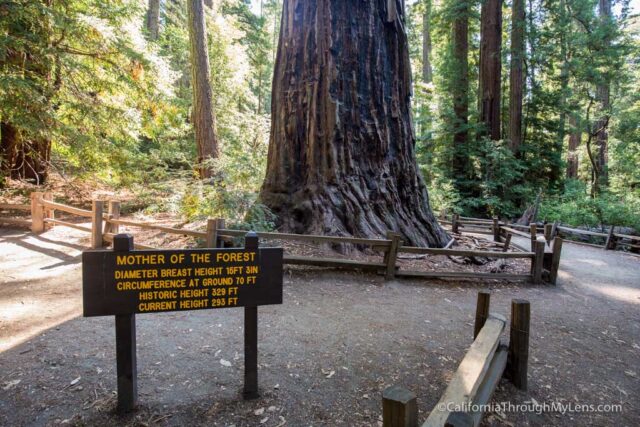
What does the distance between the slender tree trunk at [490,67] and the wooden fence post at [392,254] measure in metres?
15.2

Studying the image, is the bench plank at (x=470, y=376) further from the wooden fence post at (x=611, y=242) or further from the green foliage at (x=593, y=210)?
the green foliage at (x=593, y=210)

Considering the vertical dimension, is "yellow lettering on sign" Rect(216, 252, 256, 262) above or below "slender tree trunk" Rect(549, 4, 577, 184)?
below

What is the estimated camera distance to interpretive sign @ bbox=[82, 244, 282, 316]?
8.50 feet

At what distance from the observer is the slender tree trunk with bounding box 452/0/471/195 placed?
759 inches

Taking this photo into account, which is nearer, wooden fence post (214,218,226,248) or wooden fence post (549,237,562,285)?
wooden fence post (214,218,226,248)

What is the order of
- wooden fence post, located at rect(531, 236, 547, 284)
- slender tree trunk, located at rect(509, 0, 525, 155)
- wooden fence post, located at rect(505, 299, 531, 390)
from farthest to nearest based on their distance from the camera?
slender tree trunk, located at rect(509, 0, 525, 155), wooden fence post, located at rect(531, 236, 547, 284), wooden fence post, located at rect(505, 299, 531, 390)

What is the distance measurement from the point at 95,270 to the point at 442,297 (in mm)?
5201

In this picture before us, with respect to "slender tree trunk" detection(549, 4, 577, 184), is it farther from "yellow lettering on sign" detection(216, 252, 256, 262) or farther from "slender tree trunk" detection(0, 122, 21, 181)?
"slender tree trunk" detection(0, 122, 21, 181)

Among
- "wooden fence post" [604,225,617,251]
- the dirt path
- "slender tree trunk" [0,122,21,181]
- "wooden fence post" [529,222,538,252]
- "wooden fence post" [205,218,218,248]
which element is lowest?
the dirt path

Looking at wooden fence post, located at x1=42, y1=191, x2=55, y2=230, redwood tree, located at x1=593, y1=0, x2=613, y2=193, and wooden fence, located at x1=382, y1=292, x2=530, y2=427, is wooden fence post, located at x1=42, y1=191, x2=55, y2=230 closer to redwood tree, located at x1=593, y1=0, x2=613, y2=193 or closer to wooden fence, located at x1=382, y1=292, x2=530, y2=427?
wooden fence, located at x1=382, y1=292, x2=530, y2=427

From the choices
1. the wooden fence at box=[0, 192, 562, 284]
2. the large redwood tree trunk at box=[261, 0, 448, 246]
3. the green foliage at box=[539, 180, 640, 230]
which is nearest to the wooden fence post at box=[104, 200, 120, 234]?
the wooden fence at box=[0, 192, 562, 284]

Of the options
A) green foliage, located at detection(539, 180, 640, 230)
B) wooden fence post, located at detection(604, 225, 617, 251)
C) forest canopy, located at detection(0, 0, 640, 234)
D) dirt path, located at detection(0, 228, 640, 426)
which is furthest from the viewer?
green foliage, located at detection(539, 180, 640, 230)

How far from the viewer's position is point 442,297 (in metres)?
6.15

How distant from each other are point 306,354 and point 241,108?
17.8 metres
